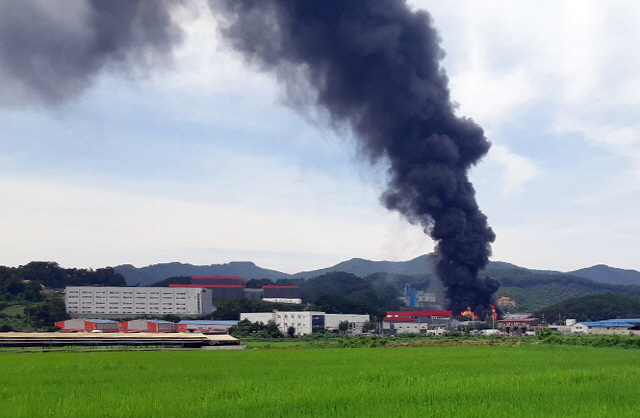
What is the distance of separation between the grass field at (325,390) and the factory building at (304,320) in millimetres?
108453

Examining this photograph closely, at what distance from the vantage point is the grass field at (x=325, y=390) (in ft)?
85.4

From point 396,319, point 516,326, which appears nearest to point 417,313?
point 396,319

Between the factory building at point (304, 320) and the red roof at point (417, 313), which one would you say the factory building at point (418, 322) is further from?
the factory building at point (304, 320)

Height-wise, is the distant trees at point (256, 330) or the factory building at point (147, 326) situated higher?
the factory building at point (147, 326)

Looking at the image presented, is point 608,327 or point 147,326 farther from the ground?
point 147,326

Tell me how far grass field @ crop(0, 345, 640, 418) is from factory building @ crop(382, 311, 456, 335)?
326 feet

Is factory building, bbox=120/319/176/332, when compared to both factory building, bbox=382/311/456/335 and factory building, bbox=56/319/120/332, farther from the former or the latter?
factory building, bbox=382/311/456/335

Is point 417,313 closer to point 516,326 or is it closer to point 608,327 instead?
point 516,326

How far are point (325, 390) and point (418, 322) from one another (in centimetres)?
13006

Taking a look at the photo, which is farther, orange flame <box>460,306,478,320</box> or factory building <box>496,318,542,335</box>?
factory building <box>496,318,542,335</box>

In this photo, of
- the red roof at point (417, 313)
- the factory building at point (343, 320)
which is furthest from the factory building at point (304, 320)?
the red roof at point (417, 313)

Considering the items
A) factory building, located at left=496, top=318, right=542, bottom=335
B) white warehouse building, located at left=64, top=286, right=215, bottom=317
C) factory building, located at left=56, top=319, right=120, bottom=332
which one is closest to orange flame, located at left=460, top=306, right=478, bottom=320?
factory building, located at left=496, top=318, right=542, bottom=335

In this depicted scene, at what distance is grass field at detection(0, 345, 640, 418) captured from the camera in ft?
85.4

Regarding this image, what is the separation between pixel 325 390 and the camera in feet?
104
